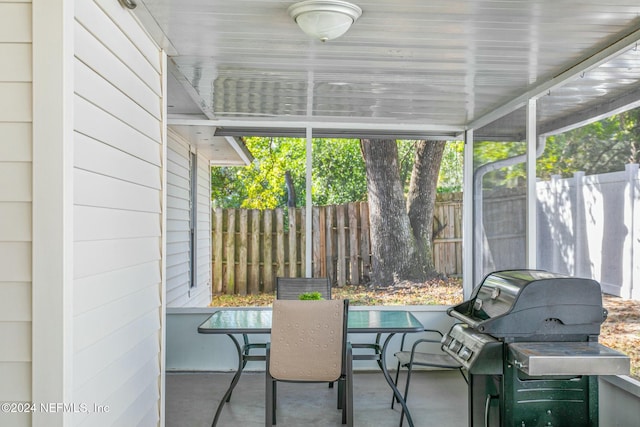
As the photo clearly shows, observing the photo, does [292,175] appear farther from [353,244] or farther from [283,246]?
[353,244]

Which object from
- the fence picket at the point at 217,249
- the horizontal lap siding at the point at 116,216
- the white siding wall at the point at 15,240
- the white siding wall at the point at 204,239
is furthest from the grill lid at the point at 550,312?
the white siding wall at the point at 204,239

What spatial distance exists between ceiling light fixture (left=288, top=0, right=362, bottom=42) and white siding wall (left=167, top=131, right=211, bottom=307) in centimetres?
326

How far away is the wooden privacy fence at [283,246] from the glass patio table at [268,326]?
4.07ft

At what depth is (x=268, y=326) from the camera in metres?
3.78

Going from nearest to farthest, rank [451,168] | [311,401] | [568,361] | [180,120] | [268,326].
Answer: [568,361] → [268,326] → [311,401] → [180,120] → [451,168]

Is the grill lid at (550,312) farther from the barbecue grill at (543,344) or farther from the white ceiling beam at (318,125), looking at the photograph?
the white ceiling beam at (318,125)

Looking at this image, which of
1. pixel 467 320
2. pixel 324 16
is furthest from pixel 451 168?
pixel 324 16

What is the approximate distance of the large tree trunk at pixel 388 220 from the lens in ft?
18.6

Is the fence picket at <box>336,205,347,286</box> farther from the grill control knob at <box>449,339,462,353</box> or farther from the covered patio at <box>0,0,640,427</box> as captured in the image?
the grill control knob at <box>449,339,462,353</box>

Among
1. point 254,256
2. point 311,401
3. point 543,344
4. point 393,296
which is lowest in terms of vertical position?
point 311,401

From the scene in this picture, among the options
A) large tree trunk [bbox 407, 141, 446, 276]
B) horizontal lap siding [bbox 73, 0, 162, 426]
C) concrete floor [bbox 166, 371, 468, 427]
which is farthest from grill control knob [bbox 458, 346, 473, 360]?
large tree trunk [bbox 407, 141, 446, 276]

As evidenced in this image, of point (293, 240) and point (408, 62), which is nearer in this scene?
point (408, 62)

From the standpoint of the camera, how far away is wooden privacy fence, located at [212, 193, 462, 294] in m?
5.54

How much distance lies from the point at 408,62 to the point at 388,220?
233 centimetres
